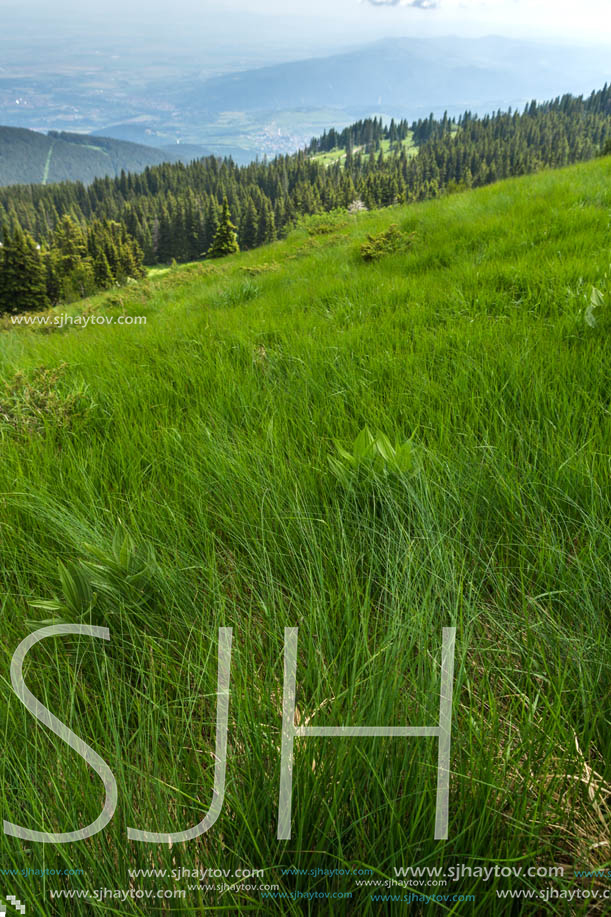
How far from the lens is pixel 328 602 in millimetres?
1245

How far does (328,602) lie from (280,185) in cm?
15284

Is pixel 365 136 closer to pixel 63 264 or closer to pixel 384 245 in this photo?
pixel 63 264

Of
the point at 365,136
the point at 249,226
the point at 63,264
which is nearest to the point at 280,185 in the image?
the point at 249,226

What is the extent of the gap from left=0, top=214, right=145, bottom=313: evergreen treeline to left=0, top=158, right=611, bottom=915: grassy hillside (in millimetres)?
62762

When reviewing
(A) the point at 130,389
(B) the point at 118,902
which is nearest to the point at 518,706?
(B) the point at 118,902

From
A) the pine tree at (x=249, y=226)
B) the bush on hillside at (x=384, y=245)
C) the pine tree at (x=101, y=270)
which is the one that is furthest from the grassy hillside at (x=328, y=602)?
the pine tree at (x=249, y=226)

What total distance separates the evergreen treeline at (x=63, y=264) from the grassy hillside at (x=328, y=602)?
206 ft

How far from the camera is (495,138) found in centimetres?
13225

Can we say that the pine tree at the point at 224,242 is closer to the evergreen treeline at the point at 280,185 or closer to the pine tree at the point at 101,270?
the pine tree at the point at 101,270

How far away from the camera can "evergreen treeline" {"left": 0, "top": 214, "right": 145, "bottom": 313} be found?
191 ft

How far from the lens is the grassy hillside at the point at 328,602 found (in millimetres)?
787

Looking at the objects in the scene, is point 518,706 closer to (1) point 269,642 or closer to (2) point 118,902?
(1) point 269,642

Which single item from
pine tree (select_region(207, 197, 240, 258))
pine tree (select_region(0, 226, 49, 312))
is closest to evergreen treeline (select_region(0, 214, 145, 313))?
pine tree (select_region(0, 226, 49, 312))

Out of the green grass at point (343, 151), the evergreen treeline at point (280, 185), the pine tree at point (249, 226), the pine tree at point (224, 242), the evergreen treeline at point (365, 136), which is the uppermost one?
the evergreen treeline at point (365, 136)
